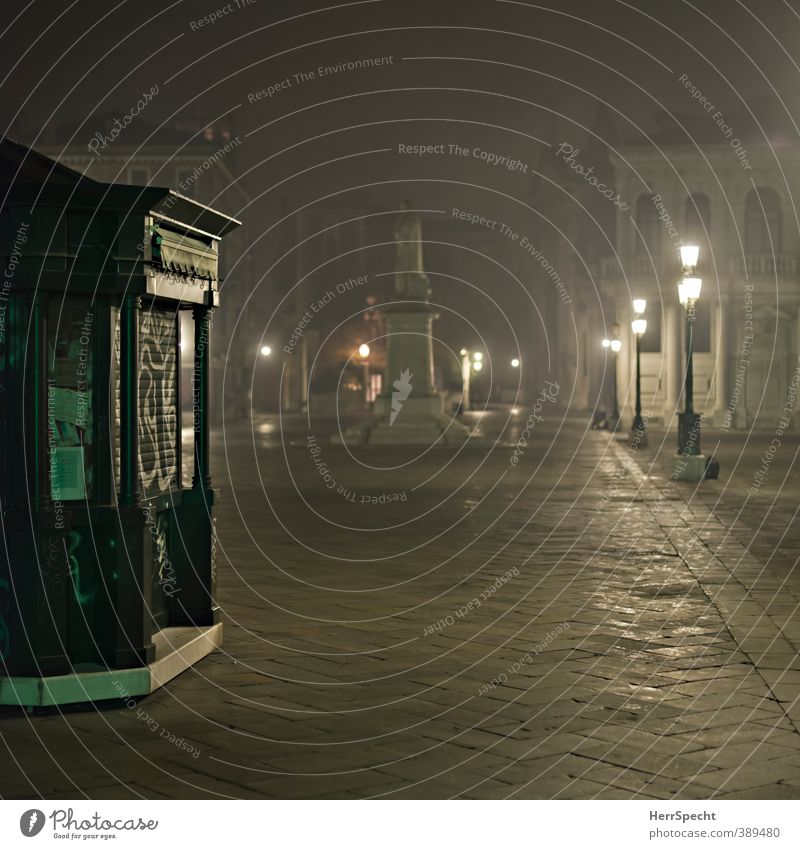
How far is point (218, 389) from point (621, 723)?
59461 millimetres

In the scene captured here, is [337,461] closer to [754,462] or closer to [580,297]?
[754,462]

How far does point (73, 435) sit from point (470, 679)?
2.31m

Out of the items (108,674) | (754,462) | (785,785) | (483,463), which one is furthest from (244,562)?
(754,462)

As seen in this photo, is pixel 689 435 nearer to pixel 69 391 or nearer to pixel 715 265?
pixel 69 391

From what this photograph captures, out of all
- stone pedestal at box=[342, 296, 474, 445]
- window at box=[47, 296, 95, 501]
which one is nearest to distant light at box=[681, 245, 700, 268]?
stone pedestal at box=[342, 296, 474, 445]

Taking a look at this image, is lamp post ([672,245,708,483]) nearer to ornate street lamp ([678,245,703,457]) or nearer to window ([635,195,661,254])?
ornate street lamp ([678,245,703,457])

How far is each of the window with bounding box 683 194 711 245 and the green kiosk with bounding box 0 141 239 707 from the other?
Result: 1909 inches

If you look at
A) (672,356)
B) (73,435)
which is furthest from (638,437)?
(73,435)

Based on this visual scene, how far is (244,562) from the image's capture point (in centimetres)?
1184

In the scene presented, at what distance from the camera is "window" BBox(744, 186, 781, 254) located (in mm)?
52938

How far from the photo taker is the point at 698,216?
53.6 m

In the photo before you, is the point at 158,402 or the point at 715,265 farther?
the point at 715,265

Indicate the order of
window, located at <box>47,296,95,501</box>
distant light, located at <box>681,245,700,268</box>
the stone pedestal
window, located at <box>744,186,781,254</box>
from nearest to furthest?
1. window, located at <box>47,296,95,501</box>
2. distant light, located at <box>681,245,700,268</box>
3. the stone pedestal
4. window, located at <box>744,186,781,254</box>
